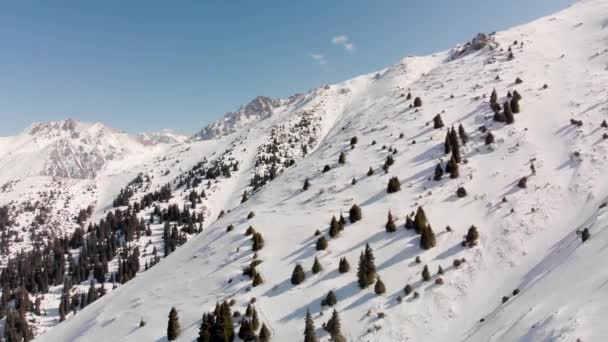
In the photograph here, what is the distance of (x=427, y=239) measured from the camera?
40.7m

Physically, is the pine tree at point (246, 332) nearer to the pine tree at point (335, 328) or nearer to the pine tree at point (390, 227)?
the pine tree at point (335, 328)

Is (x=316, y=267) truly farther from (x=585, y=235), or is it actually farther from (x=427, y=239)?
(x=585, y=235)

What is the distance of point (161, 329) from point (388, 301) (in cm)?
2603

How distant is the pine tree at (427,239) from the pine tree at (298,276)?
553 inches

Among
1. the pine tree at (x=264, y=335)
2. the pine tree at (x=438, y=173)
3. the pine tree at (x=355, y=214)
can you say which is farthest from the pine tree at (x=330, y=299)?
the pine tree at (x=438, y=173)

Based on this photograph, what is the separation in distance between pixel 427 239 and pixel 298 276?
15.2m

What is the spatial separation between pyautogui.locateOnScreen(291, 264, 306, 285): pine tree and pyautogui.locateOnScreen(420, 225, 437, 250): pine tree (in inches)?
553

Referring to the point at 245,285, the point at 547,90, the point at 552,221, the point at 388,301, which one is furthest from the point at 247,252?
the point at 547,90

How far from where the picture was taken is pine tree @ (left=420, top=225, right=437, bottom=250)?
1602 inches

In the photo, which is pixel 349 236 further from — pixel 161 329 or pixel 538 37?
pixel 538 37

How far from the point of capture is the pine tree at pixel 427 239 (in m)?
40.7

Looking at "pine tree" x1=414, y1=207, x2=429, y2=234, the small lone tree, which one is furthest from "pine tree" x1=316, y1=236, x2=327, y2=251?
the small lone tree

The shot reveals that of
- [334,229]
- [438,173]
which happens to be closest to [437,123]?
[438,173]

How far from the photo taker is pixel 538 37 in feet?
385
